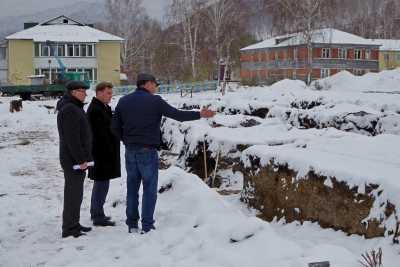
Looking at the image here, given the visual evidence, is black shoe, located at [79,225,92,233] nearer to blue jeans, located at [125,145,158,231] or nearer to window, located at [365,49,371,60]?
blue jeans, located at [125,145,158,231]

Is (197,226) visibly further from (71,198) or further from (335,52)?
(335,52)

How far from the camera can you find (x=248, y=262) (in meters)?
4.62

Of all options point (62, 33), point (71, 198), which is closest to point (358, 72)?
point (62, 33)

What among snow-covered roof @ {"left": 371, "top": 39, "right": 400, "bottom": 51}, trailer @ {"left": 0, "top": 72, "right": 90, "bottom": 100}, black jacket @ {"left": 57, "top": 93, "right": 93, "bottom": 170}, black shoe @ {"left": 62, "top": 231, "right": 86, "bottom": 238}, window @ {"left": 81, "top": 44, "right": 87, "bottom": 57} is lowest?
black shoe @ {"left": 62, "top": 231, "right": 86, "bottom": 238}

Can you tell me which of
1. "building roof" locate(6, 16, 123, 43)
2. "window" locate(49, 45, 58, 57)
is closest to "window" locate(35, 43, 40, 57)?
"building roof" locate(6, 16, 123, 43)

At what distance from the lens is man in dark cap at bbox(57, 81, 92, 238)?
5.85 m

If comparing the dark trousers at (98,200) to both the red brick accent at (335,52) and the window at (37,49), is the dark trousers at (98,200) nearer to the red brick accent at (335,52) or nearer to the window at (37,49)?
the window at (37,49)

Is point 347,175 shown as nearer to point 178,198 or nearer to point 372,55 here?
point 178,198

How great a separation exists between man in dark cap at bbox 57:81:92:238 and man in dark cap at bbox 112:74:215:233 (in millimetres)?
379

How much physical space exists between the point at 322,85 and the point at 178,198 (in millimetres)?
26586

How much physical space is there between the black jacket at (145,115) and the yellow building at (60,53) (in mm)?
49218

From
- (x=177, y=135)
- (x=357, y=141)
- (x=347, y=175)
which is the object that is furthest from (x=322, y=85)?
(x=347, y=175)

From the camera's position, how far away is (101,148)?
6.34m

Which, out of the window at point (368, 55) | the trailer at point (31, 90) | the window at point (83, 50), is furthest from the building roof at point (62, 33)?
the window at point (368, 55)
